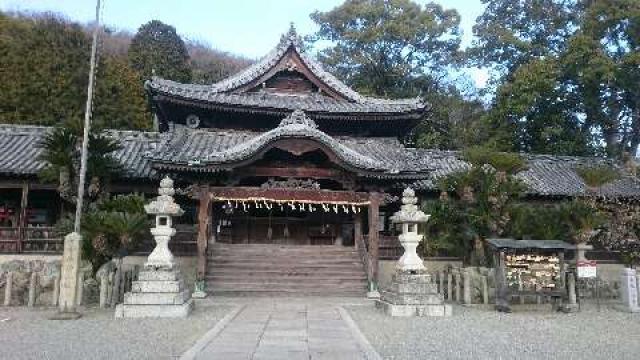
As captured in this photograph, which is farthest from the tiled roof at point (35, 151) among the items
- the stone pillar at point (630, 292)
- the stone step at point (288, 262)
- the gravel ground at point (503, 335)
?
the stone pillar at point (630, 292)

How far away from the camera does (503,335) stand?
10.2 m

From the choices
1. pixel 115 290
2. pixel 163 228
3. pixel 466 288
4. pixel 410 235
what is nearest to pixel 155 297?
pixel 163 228

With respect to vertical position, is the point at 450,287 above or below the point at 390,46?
below

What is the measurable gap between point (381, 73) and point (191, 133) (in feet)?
74.9

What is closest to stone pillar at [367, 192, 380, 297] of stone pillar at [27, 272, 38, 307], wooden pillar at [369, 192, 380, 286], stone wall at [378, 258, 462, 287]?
wooden pillar at [369, 192, 380, 286]

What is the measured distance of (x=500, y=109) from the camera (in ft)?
104

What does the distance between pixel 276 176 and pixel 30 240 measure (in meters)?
9.14

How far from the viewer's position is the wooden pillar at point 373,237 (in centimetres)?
1702

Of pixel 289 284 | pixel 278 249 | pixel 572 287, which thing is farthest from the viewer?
pixel 278 249

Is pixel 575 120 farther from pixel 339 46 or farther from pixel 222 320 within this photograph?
pixel 222 320

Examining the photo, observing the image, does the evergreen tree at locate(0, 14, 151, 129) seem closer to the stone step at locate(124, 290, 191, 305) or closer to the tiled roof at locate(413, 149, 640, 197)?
the tiled roof at locate(413, 149, 640, 197)

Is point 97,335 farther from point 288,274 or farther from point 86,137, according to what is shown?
point 288,274

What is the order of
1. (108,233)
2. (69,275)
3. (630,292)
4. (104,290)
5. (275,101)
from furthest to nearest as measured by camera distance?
1. (275,101)
2. (630,292)
3. (108,233)
4. (104,290)
5. (69,275)

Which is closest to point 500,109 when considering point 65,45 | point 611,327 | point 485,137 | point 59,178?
point 485,137
